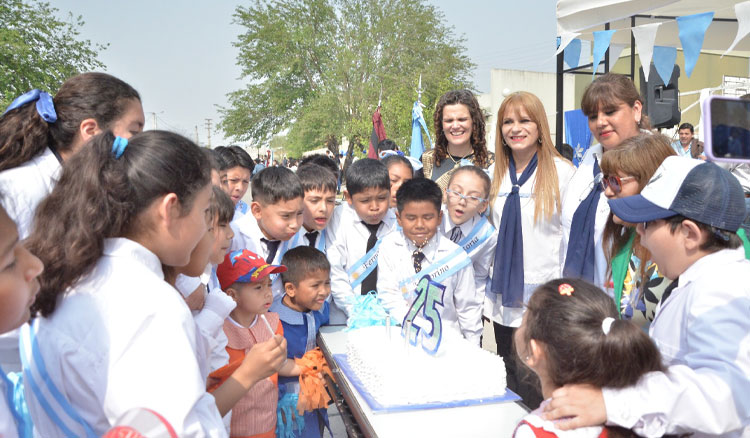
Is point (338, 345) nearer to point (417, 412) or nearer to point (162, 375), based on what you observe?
point (417, 412)

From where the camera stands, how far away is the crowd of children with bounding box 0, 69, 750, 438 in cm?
110

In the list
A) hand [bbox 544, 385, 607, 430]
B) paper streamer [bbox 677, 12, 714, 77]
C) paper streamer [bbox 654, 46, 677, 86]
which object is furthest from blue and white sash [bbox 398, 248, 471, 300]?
paper streamer [bbox 654, 46, 677, 86]

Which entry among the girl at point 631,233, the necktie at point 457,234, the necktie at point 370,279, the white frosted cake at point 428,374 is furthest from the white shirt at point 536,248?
the white frosted cake at point 428,374

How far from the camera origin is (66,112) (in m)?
2.14

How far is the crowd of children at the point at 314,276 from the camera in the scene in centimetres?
110

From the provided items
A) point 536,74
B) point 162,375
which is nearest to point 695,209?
point 162,375

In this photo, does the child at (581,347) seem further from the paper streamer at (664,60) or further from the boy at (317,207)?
the paper streamer at (664,60)

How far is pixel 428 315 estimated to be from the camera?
2049mm

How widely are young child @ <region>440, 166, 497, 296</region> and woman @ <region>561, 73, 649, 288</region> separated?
45 centimetres

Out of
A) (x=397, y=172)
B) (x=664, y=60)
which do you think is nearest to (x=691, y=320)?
(x=397, y=172)

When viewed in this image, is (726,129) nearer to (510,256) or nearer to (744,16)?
(510,256)

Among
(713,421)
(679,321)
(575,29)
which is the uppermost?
(575,29)

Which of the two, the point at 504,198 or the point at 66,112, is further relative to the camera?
the point at 504,198

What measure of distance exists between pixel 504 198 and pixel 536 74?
22.5 meters
